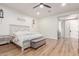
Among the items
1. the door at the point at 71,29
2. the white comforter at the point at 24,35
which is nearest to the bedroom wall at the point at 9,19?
the white comforter at the point at 24,35

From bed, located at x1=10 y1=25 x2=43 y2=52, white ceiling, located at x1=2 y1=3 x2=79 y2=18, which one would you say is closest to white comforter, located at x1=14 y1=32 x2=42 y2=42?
bed, located at x1=10 y1=25 x2=43 y2=52

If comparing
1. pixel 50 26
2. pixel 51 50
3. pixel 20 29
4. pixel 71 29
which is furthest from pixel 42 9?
pixel 51 50

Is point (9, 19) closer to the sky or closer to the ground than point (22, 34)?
closer to the sky

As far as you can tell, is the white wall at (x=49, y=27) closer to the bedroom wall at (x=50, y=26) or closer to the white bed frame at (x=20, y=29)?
the bedroom wall at (x=50, y=26)

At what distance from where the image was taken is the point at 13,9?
1.55 meters

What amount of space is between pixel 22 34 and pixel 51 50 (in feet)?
2.51

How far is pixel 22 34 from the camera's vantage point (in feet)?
5.49

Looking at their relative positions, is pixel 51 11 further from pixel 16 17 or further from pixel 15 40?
pixel 15 40

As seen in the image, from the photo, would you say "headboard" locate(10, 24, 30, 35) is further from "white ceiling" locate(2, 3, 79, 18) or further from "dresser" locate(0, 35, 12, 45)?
"white ceiling" locate(2, 3, 79, 18)

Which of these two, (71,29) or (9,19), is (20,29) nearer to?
(9,19)

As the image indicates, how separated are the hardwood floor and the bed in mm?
116

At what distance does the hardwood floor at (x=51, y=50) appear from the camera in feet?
4.97

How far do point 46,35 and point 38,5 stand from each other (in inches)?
28.9

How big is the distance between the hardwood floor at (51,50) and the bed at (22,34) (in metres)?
0.12
